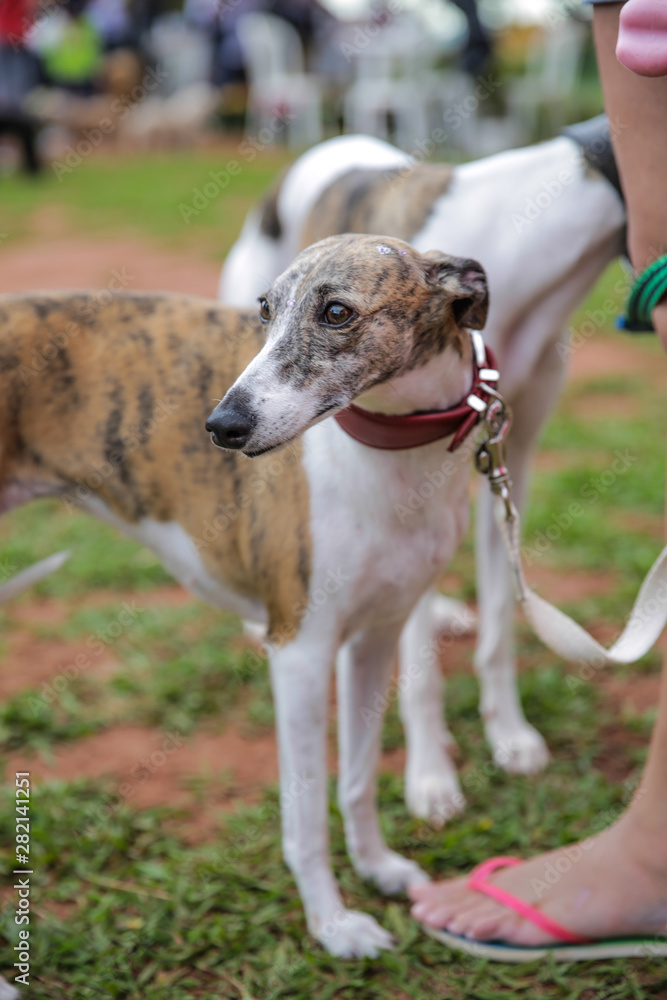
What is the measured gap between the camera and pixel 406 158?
9.84 ft

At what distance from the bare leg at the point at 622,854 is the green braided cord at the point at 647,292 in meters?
0.03

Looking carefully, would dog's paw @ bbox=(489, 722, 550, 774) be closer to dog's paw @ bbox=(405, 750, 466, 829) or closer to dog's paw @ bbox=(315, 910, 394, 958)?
dog's paw @ bbox=(405, 750, 466, 829)

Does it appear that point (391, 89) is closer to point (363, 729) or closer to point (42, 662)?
point (42, 662)

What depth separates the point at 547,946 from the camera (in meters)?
2.16

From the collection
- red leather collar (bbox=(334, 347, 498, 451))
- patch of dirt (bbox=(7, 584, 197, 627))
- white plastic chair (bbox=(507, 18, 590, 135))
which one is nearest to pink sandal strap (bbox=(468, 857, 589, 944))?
red leather collar (bbox=(334, 347, 498, 451))

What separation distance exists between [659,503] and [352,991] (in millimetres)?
2843

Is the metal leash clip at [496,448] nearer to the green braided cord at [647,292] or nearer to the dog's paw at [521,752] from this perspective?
the green braided cord at [647,292]

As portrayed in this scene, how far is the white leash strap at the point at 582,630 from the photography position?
189 centimetres

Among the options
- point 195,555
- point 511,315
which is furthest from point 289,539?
point 511,315

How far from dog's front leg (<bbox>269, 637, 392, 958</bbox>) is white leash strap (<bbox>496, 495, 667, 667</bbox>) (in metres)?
0.43

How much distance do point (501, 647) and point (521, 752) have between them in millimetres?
304

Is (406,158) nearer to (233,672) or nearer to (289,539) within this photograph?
(289,539)

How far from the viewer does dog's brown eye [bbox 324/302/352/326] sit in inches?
66.5

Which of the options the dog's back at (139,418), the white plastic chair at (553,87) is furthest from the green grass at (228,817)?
the white plastic chair at (553,87)
